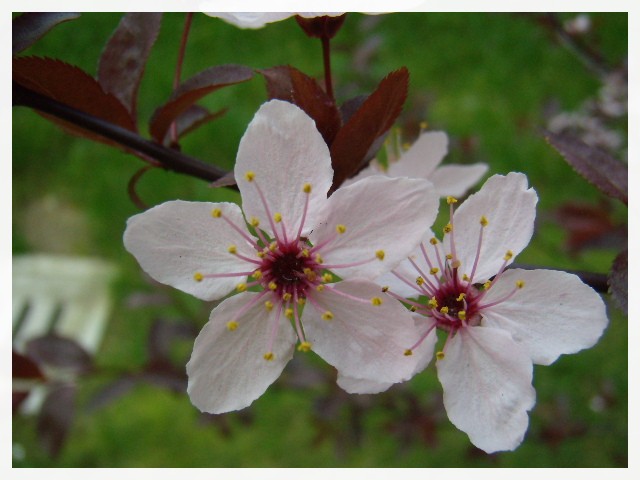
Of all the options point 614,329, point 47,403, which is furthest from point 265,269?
point 614,329

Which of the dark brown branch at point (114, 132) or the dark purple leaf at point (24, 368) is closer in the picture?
the dark brown branch at point (114, 132)

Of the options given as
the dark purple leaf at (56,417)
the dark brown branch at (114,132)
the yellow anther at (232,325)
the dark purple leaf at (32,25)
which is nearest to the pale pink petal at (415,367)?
the yellow anther at (232,325)

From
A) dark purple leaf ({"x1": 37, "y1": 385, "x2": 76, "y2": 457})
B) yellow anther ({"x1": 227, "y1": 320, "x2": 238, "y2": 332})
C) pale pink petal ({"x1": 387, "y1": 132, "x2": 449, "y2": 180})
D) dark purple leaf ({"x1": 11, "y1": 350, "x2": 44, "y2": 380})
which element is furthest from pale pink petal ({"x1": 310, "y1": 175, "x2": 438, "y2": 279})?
dark purple leaf ({"x1": 37, "y1": 385, "x2": 76, "y2": 457})

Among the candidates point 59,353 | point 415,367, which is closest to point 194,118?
point 415,367

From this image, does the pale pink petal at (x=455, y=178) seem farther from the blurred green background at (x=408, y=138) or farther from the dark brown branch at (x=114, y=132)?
the blurred green background at (x=408, y=138)

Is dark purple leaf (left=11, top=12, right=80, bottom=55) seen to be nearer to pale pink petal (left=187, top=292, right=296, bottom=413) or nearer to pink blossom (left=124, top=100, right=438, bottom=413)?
pink blossom (left=124, top=100, right=438, bottom=413)
